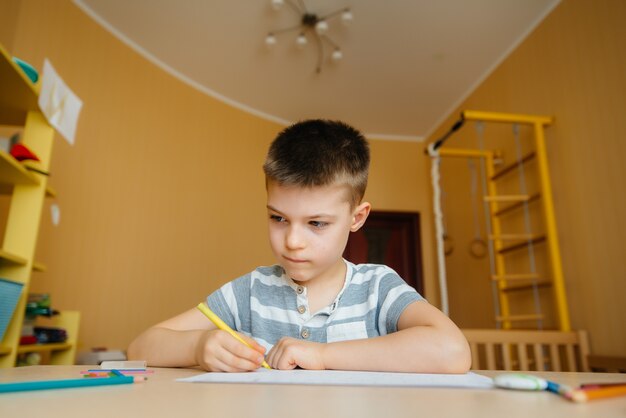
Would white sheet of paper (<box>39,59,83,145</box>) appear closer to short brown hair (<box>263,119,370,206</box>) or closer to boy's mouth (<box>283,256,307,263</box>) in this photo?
short brown hair (<box>263,119,370,206</box>)

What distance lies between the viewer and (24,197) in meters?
1.38

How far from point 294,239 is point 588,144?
6.04ft

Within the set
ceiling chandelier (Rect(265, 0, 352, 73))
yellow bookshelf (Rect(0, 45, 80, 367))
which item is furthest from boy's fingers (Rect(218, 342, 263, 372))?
ceiling chandelier (Rect(265, 0, 352, 73))

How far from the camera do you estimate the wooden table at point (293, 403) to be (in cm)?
30

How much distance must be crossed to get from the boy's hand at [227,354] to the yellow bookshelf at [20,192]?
0.84 m

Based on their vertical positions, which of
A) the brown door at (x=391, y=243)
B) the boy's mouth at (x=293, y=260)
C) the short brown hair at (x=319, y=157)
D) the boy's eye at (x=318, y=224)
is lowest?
the boy's mouth at (x=293, y=260)

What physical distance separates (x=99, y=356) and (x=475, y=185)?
2491mm

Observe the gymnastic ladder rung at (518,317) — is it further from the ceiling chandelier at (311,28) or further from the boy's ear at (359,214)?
the ceiling chandelier at (311,28)

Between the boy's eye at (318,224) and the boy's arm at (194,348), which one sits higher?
the boy's eye at (318,224)

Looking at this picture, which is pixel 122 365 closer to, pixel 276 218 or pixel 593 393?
pixel 276 218

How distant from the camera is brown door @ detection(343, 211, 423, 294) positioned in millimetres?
Result: 3932

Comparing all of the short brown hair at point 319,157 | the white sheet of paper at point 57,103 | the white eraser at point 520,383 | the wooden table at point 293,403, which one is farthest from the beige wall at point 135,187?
the white eraser at point 520,383

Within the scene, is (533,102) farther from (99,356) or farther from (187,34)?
(99,356)

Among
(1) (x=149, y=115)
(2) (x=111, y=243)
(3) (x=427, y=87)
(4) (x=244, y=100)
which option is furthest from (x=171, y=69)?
(3) (x=427, y=87)
